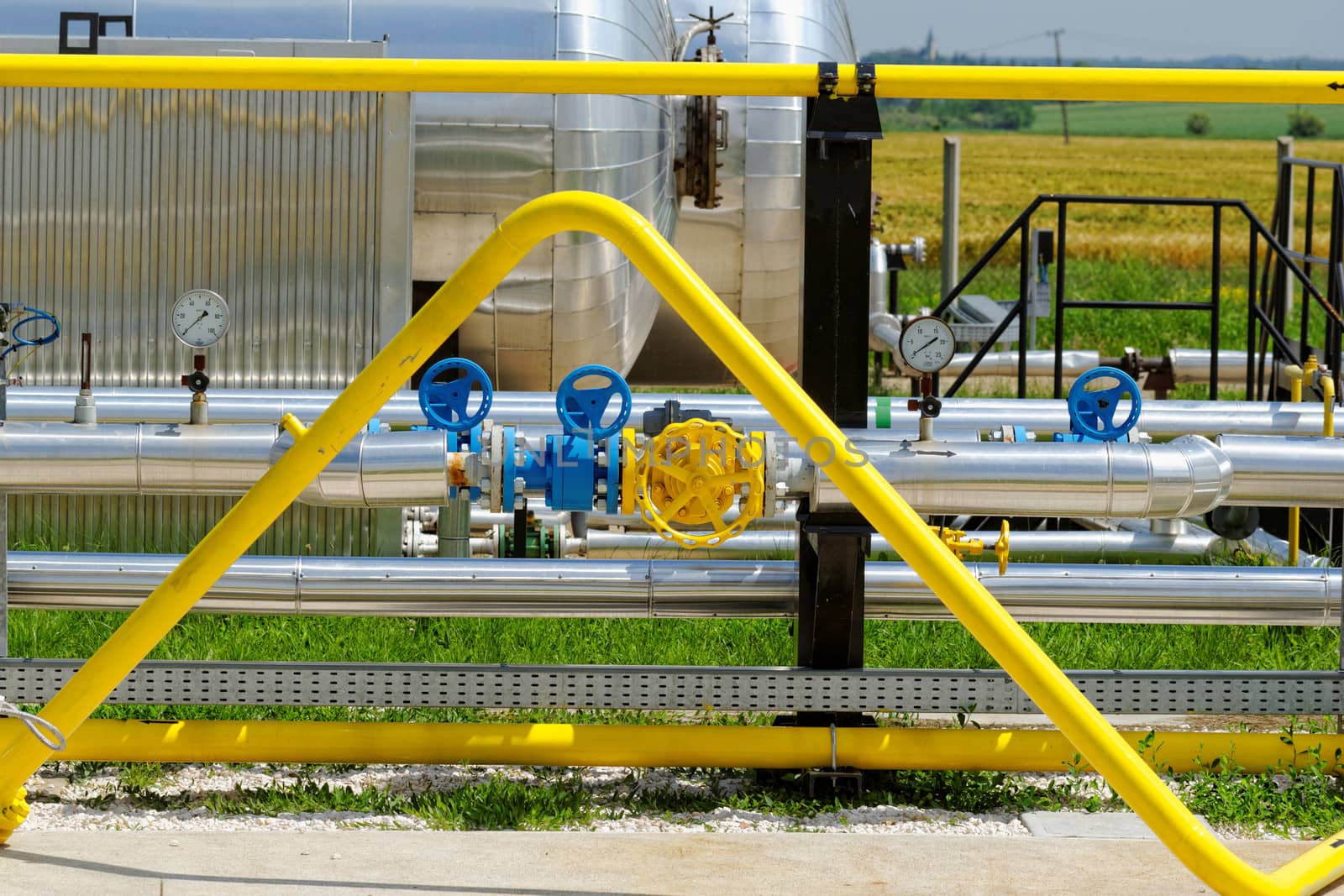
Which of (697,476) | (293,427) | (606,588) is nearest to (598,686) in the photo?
(606,588)

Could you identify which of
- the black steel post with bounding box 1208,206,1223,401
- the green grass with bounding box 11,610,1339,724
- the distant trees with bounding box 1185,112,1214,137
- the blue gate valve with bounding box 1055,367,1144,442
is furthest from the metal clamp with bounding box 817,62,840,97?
the distant trees with bounding box 1185,112,1214,137

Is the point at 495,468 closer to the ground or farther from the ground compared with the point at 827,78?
closer to the ground

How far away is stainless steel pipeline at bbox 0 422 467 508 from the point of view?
3312mm

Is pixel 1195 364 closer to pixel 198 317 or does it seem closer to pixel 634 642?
pixel 634 642

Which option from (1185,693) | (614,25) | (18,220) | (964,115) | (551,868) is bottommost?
(551,868)

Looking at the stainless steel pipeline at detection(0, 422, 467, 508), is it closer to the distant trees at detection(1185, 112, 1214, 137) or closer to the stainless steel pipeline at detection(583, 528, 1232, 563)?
the stainless steel pipeline at detection(583, 528, 1232, 563)

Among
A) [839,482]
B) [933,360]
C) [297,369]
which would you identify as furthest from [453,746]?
[297,369]

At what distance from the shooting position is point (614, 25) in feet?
18.3

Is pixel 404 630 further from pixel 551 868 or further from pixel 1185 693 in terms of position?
pixel 1185 693

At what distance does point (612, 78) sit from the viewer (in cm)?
324

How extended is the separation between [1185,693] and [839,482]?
1.30m

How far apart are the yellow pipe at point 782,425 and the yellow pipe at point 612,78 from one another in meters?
0.45

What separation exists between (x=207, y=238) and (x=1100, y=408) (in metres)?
3.10

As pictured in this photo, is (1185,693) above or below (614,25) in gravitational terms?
below
